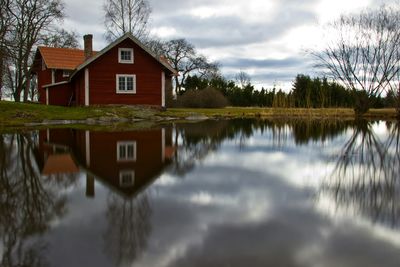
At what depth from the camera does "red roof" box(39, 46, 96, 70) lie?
123ft

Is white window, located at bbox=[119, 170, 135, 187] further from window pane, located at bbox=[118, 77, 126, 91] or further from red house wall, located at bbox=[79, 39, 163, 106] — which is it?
window pane, located at bbox=[118, 77, 126, 91]

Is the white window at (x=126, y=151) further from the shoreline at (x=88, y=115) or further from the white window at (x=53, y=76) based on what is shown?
the white window at (x=53, y=76)

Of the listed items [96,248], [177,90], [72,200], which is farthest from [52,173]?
[177,90]

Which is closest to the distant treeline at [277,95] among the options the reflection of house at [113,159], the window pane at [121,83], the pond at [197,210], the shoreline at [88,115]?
the shoreline at [88,115]

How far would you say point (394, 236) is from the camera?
462 cm

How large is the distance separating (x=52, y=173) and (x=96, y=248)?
4520 mm

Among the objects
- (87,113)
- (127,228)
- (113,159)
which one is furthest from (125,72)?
(127,228)

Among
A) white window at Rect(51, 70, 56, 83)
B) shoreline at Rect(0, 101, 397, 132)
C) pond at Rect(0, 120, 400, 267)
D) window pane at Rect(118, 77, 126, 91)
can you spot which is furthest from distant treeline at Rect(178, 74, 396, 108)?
pond at Rect(0, 120, 400, 267)

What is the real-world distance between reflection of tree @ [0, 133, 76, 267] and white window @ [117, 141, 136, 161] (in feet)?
6.69

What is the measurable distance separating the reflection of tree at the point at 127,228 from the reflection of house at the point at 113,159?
51 cm

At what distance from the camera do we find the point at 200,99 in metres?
46.6

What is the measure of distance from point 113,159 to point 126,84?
21304 millimetres

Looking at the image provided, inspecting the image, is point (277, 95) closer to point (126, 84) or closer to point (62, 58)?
point (126, 84)

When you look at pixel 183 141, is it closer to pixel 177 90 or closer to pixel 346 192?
pixel 346 192
